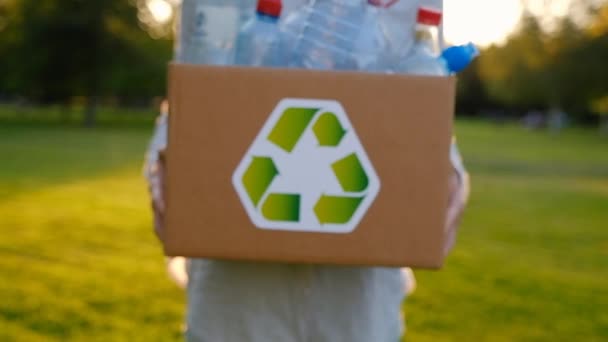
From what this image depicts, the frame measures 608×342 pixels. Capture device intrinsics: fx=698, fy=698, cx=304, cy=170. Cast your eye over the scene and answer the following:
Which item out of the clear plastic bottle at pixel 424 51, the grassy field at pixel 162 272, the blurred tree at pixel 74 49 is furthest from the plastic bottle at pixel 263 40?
the blurred tree at pixel 74 49

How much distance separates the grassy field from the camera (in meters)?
3.59

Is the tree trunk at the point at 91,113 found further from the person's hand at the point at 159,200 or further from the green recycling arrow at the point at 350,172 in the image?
the green recycling arrow at the point at 350,172

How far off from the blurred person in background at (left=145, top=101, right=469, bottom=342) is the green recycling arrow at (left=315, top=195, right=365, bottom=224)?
187 mm

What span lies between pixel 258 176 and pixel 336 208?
15 centimetres

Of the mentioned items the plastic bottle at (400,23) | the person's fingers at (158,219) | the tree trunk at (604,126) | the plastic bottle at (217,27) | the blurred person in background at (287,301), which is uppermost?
the plastic bottle at (400,23)

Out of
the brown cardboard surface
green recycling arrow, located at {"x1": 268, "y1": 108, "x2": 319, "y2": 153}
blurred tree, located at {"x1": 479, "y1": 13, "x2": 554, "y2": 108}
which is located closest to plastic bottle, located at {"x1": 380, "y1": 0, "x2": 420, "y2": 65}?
the brown cardboard surface

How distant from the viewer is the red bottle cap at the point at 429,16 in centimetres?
131

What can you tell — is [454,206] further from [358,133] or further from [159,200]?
[159,200]

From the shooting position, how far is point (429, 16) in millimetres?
1312

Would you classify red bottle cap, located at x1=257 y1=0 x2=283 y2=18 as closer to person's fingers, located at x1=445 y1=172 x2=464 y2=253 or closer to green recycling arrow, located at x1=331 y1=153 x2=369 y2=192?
green recycling arrow, located at x1=331 y1=153 x2=369 y2=192

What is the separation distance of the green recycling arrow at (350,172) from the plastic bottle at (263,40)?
0.23m

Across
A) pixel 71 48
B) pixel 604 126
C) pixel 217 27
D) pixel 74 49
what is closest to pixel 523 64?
pixel 604 126

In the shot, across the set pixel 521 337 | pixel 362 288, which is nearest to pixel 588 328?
pixel 521 337

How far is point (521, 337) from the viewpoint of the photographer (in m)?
3.62
